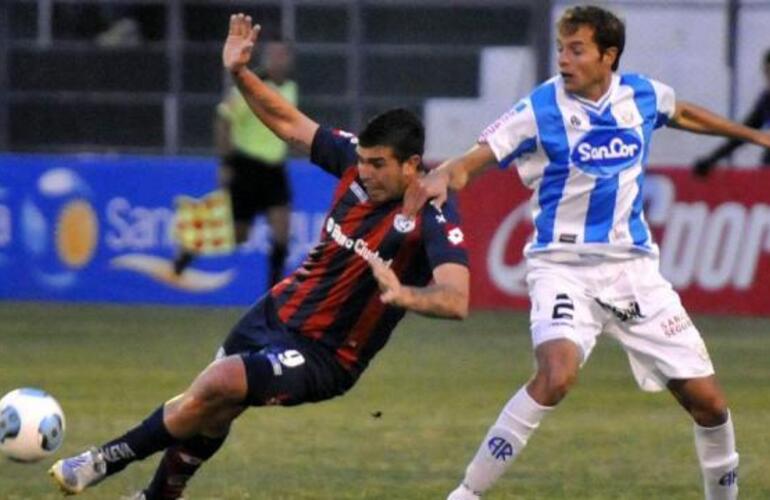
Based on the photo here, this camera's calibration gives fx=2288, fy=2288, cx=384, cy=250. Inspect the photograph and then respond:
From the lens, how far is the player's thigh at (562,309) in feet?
29.0

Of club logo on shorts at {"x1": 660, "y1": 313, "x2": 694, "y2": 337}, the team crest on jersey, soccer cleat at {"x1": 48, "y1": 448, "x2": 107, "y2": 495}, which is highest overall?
the team crest on jersey

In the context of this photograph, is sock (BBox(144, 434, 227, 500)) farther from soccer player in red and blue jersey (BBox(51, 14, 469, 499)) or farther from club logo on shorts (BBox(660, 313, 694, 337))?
club logo on shorts (BBox(660, 313, 694, 337))

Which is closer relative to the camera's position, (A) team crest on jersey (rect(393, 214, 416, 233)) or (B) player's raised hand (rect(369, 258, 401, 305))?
(B) player's raised hand (rect(369, 258, 401, 305))

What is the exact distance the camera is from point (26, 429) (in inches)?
353

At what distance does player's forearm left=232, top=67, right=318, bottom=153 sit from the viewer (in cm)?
913

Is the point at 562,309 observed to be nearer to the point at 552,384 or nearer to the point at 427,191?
the point at 552,384

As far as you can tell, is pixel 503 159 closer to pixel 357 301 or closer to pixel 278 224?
pixel 357 301

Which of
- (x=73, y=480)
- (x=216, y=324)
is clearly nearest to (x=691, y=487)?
(x=73, y=480)

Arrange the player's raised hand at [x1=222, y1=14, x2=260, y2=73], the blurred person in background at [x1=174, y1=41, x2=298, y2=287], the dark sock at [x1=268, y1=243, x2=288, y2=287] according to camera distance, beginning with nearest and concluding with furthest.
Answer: the player's raised hand at [x1=222, y1=14, x2=260, y2=73] < the dark sock at [x1=268, y1=243, x2=288, y2=287] < the blurred person in background at [x1=174, y1=41, x2=298, y2=287]

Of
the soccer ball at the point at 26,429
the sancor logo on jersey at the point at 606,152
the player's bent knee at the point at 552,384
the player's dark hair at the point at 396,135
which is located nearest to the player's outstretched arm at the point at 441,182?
the player's dark hair at the point at 396,135

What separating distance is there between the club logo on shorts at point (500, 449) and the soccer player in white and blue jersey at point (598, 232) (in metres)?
0.23

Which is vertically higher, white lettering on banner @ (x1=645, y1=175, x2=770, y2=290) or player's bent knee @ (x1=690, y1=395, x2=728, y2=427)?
player's bent knee @ (x1=690, y1=395, x2=728, y2=427)

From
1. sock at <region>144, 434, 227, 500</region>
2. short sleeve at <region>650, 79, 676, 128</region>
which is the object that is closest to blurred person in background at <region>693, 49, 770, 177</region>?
short sleeve at <region>650, 79, 676, 128</region>

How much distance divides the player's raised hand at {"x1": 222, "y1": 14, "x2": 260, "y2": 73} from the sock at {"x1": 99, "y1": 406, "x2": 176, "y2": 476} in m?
1.43
